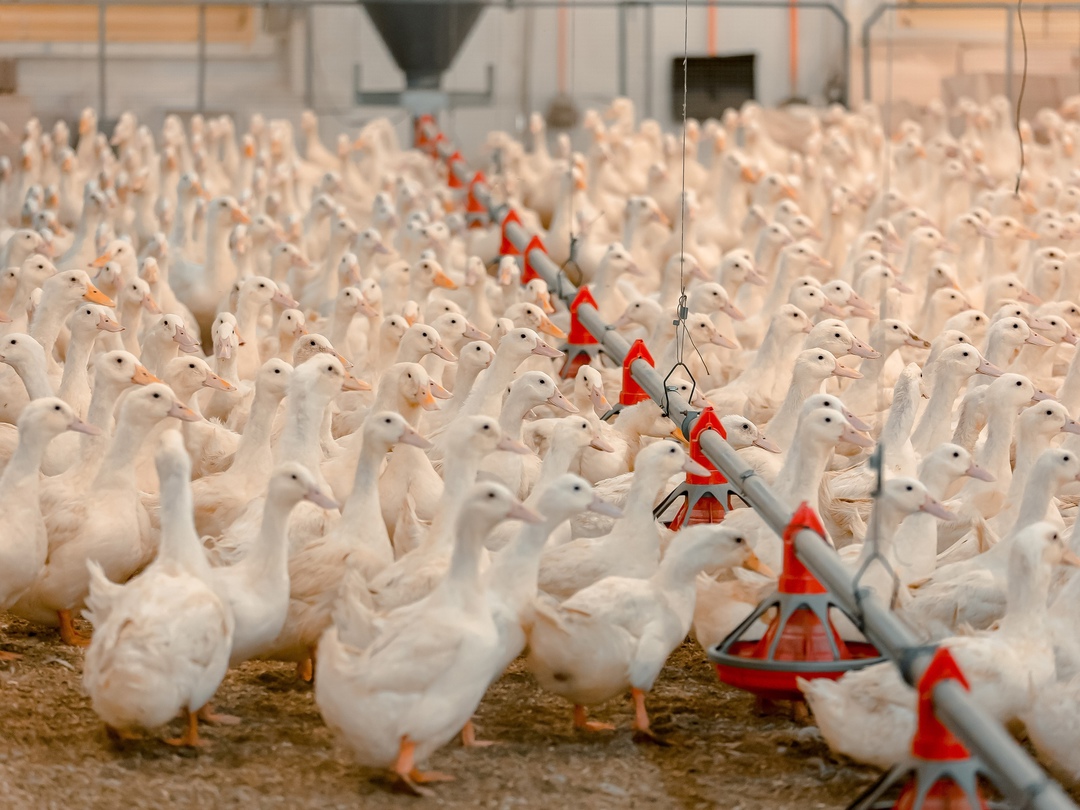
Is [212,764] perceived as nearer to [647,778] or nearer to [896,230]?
[647,778]

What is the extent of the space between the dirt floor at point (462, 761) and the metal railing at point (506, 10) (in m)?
11.0

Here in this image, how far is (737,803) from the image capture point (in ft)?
14.7

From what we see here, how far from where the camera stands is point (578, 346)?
828 centimetres

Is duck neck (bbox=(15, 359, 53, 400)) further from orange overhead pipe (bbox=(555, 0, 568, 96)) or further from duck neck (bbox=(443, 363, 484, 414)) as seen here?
orange overhead pipe (bbox=(555, 0, 568, 96))

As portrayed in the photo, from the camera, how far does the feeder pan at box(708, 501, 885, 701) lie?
464cm

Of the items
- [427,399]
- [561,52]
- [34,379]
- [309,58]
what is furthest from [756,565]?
[561,52]

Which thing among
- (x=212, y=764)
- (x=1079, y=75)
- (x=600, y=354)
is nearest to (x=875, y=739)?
(x=212, y=764)

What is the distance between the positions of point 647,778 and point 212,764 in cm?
120

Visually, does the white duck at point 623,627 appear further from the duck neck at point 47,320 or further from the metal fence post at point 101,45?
the metal fence post at point 101,45

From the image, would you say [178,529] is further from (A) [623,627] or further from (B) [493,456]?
(B) [493,456]

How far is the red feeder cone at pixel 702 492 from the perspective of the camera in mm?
5871

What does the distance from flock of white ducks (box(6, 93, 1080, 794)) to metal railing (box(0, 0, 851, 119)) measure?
4.54m

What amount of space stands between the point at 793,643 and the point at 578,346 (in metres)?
3.71

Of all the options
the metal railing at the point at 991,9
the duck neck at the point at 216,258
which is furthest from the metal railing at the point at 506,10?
the duck neck at the point at 216,258
